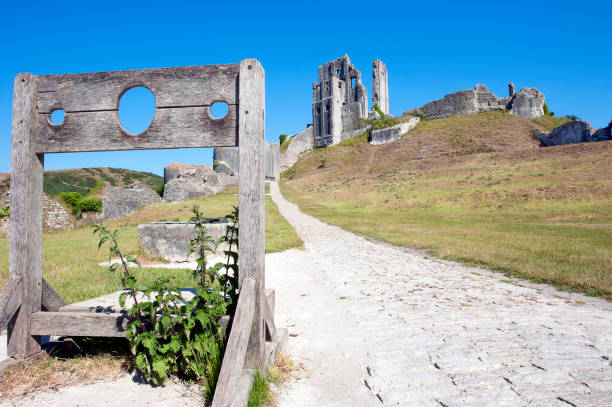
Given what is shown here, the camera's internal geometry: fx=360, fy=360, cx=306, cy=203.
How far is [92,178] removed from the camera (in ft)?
267

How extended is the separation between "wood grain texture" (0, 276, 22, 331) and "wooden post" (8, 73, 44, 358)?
0.04m

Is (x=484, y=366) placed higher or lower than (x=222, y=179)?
lower

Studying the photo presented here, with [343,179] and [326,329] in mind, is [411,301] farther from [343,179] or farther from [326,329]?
[343,179]

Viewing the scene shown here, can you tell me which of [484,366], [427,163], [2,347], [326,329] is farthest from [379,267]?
[427,163]

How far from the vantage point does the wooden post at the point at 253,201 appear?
271 centimetres

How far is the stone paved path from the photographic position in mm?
2500

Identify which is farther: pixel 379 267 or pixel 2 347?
pixel 379 267

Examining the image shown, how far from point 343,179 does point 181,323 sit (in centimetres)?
3329

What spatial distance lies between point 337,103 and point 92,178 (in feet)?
194

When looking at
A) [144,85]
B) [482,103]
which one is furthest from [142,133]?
[482,103]

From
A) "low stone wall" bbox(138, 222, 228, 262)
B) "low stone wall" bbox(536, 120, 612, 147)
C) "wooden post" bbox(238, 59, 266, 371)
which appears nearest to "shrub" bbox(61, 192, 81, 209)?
"low stone wall" bbox(138, 222, 228, 262)

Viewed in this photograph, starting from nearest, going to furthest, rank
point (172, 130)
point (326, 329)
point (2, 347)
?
1. point (172, 130)
2. point (2, 347)
3. point (326, 329)

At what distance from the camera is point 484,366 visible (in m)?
2.86

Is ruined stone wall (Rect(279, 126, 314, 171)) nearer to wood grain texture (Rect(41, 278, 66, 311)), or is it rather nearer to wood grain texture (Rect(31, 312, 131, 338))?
wood grain texture (Rect(41, 278, 66, 311))
